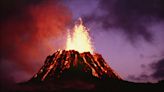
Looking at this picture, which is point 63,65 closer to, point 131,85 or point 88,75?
point 88,75

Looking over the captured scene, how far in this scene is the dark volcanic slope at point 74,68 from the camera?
134375 millimetres

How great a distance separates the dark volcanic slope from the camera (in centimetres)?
13438

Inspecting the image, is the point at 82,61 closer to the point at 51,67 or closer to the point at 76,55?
the point at 76,55

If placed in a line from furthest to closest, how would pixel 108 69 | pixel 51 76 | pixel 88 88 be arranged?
pixel 108 69
pixel 51 76
pixel 88 88

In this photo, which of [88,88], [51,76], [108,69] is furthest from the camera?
[108,69]

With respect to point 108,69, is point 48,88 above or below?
below

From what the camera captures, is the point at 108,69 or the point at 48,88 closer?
the point at 48,88

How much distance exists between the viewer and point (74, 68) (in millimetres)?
135250

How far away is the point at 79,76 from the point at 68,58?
871 centimetres

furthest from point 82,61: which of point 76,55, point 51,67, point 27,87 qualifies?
point 27,87

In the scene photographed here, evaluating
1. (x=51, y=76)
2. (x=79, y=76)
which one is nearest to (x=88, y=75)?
(x=79, y=76)

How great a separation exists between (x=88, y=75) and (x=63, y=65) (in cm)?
1019

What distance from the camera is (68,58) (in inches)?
5472

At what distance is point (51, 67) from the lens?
140875mm
